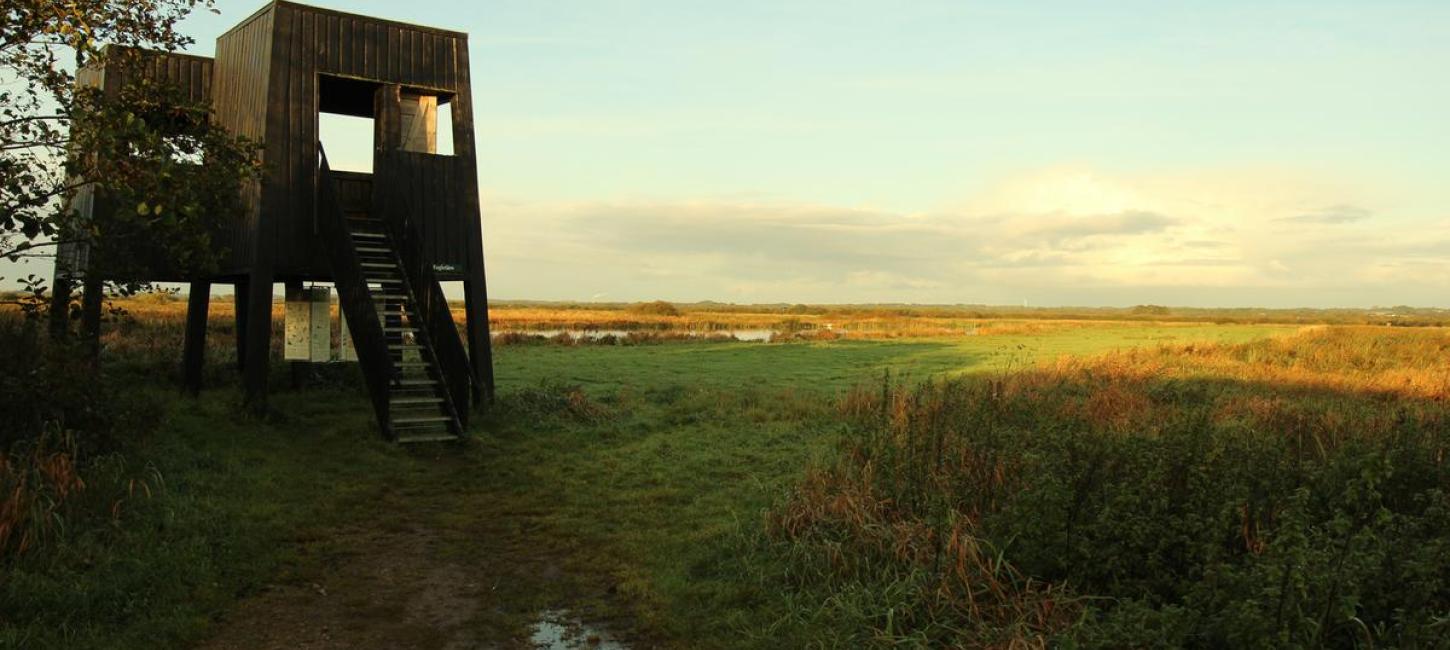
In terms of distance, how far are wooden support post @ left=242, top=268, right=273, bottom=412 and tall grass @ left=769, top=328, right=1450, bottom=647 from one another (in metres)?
11.0

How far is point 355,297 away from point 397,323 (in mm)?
1170

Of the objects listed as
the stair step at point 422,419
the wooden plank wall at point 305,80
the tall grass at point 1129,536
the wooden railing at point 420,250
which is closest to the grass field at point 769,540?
the tall grass at point 1129,536

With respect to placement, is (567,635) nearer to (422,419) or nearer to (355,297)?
(422,419)

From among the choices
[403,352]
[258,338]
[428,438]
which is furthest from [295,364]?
[428,438]

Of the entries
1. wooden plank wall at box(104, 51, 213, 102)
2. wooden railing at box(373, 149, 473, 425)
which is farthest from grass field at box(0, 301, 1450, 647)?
wooden plank wall at box(104, 51, 213, 102)

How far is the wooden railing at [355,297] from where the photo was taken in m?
15.1

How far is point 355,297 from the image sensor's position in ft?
52.0

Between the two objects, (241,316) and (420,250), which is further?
(241,316)

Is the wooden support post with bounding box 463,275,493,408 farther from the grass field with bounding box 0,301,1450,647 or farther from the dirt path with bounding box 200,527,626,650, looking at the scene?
the dirt path with bounding box 200,527,626,650

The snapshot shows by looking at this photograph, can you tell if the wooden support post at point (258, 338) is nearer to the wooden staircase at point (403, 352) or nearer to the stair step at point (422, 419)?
the wooden staircase at point (403, 352)

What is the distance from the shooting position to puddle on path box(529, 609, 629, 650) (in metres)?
7.13

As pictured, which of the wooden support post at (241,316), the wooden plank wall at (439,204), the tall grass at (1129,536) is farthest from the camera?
the wooden support post at (241,316)

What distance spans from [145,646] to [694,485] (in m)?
7.01

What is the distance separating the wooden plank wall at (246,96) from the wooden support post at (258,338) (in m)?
0.64
